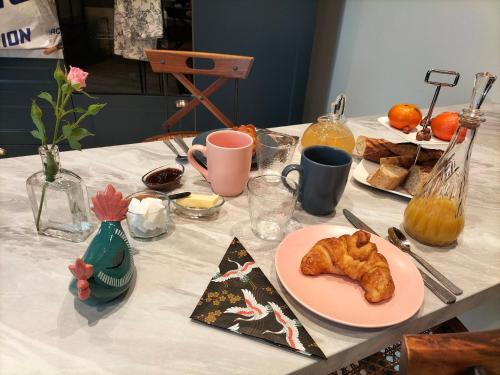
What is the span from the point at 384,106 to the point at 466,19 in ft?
2.03

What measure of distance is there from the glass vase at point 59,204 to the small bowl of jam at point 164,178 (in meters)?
0.16

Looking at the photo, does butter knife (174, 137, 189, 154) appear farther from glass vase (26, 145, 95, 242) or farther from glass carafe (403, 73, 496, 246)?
glass carafe (403, 73, 496, 246)

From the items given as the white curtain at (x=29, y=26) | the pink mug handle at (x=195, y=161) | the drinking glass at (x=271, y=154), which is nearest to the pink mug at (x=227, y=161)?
the pink mug handle at (x=195, y=161)

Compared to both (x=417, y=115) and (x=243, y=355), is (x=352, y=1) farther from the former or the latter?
(x=243, y=355)

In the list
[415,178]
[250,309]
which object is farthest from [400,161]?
[250,309]

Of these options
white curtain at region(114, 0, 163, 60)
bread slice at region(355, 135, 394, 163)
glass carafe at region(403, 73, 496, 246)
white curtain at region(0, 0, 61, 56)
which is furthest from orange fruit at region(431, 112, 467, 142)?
white curtain at region(0, 0, 61, 56)

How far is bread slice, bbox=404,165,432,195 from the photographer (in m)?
0.82

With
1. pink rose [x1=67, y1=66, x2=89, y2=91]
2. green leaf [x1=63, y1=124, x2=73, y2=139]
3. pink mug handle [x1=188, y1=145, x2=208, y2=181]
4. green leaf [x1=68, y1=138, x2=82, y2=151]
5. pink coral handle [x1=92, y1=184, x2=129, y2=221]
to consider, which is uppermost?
pink rose [x1=67, y1=66, x2=89, y2=91]

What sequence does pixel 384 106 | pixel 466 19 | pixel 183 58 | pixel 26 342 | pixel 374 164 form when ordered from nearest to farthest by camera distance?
pixel 26 342 → pixel 374 164 → pixel 183 58 → pixel 466 19 → pixel 384 106

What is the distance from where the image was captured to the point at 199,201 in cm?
75

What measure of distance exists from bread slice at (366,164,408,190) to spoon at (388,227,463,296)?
17cm

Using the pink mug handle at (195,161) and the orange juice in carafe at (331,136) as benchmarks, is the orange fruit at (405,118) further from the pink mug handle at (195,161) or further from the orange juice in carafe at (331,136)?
the pink mug handle at (195,161)

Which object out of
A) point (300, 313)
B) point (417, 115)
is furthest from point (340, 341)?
point (417, 115)

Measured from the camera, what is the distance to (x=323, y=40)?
2.51 metres
